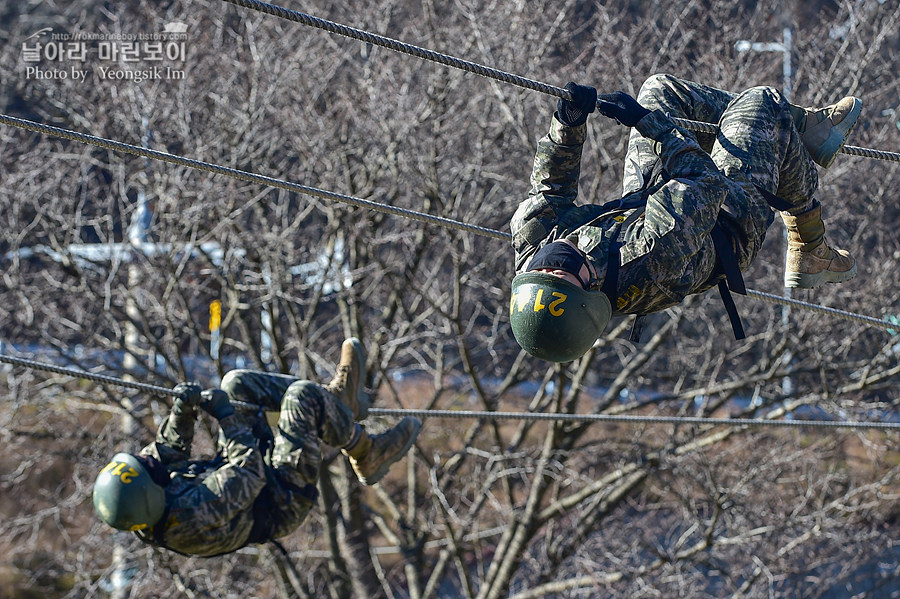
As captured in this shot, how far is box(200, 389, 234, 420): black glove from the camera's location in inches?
243

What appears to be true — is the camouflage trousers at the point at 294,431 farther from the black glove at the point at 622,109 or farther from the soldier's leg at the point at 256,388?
the black glove at the point at 622,109

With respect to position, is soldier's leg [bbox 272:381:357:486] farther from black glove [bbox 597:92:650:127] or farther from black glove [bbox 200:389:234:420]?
black glove [bbox 597:92:650:127]

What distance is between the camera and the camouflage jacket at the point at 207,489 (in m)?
6.04

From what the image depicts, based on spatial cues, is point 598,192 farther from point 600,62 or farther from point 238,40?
point 238,40

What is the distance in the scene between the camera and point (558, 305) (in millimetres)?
4008

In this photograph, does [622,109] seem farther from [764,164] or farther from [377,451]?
[377,451]

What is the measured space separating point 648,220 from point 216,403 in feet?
10.0

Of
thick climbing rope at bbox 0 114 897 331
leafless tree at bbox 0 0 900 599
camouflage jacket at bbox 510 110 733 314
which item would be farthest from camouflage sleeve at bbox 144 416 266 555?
leafless tree at bbox 0 0 900 599

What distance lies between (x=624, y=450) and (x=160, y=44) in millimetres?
7034

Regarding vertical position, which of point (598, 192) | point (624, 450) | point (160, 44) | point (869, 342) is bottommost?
→ point (624, 450)

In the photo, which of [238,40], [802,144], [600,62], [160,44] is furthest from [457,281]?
[802,144]

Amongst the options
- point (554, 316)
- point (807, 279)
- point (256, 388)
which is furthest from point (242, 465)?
point (807, 279)

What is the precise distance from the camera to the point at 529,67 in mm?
10914

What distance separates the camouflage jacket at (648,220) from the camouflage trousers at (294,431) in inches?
95.2
